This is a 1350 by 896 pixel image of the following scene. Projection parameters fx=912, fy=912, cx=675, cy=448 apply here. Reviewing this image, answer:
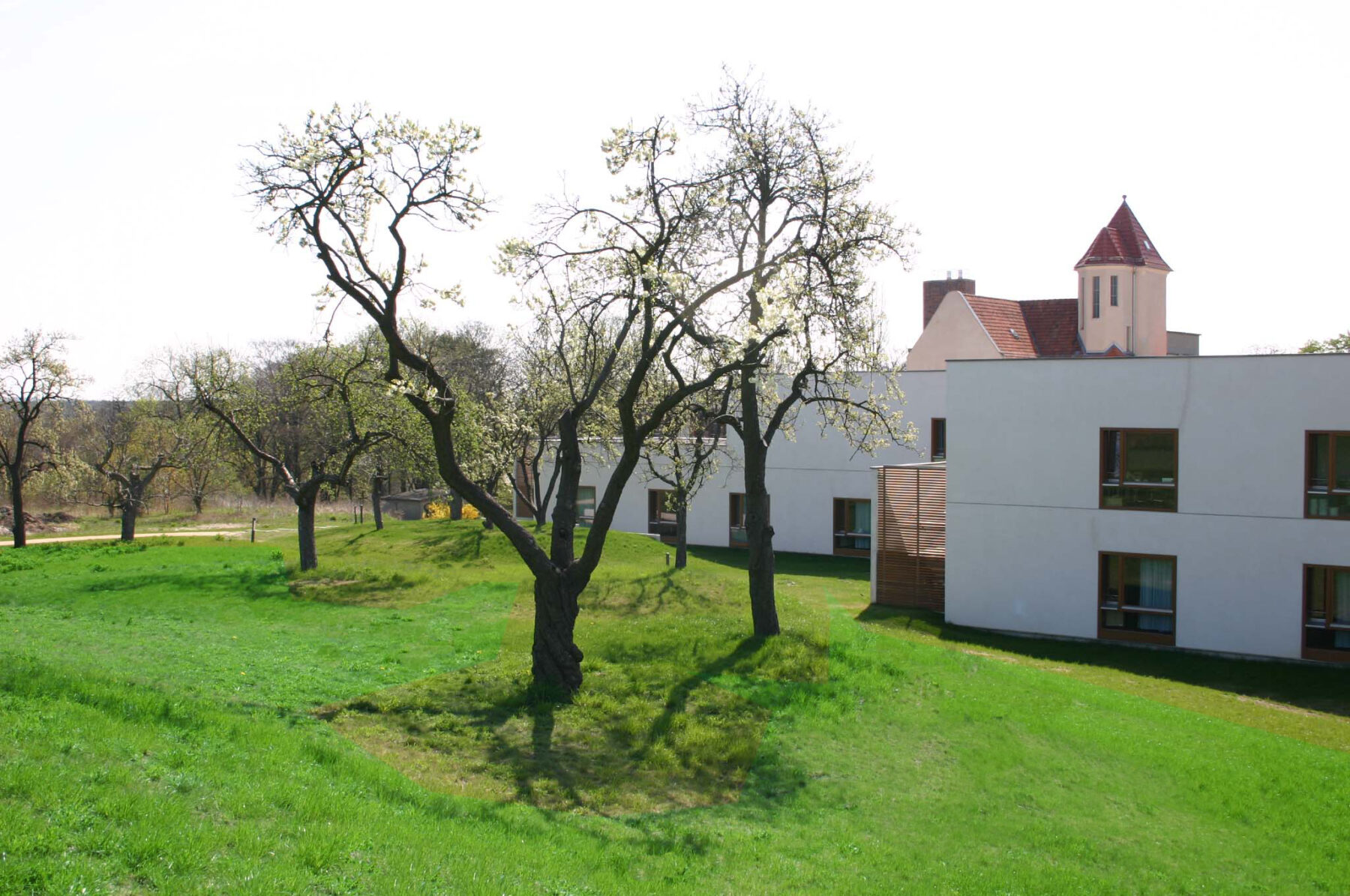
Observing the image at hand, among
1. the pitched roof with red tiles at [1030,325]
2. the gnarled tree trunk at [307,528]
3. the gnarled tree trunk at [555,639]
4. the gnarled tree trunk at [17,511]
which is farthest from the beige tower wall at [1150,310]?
the gnarled tree trunk at [17,511]

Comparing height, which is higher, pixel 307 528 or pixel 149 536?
pixel 307 528

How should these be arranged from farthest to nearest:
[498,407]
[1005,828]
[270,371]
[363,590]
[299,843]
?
[270,371], [498,407], [363,590], [1005,828], [299,843]

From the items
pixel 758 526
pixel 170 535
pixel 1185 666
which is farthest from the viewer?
pixel 170 535

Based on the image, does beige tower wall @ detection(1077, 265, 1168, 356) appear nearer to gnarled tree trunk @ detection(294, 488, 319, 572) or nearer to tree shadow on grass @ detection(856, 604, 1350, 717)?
tree shadow on grass @ detection(856, 604, 1350, 717)

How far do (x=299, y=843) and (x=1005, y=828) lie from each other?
258 inches

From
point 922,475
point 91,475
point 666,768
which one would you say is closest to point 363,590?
point 666,768

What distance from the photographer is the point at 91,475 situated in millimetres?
36938

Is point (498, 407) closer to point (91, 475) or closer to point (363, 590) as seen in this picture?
point (363, 590)

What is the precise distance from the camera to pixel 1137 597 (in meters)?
19.7

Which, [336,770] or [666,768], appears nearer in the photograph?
[336,770]

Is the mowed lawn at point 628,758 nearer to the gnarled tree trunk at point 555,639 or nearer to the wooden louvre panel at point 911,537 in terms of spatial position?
the gnarled tree trunk at point 555,639

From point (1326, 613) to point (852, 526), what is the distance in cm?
1635

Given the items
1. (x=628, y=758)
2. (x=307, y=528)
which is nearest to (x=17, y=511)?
(x=307, y=528)

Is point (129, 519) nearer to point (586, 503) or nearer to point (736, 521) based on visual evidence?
point (586, 503)
